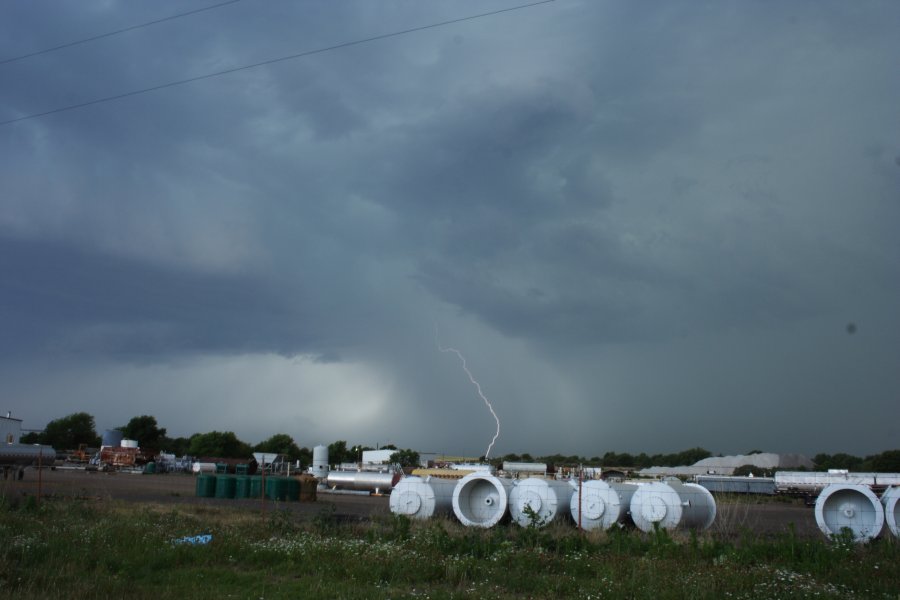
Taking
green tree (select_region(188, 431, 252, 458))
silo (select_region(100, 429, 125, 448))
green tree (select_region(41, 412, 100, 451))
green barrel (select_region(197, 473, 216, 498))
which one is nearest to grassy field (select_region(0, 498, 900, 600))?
green barrel (select_region(197, 473, 216, 498))

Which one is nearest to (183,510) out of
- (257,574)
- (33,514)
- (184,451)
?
(33,514)

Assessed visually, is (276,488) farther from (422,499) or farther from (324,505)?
(422,499)

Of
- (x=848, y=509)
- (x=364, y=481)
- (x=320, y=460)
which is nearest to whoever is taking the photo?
(x=848, y=509)

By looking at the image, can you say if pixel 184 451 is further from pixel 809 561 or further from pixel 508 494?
pixel 809 561

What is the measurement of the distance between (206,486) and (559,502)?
25.5 meters

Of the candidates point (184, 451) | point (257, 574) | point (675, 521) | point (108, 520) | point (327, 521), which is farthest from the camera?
point (184, 451)

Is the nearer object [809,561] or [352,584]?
[352,584]

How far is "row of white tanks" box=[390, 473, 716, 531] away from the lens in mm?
23250

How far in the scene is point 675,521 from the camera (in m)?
23.0

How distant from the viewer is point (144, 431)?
145 metres

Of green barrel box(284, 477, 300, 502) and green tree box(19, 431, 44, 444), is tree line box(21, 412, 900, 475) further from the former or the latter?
green barrel box(284, 477, 300, 502)

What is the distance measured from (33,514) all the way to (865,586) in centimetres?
2174

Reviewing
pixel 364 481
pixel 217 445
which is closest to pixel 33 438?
pixel 217 445

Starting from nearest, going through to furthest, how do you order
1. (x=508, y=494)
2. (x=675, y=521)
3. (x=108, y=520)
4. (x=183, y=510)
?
(x=108, y=520)
(x=675, y=521)
(x=508, y=494)
(x=183, y=510)
